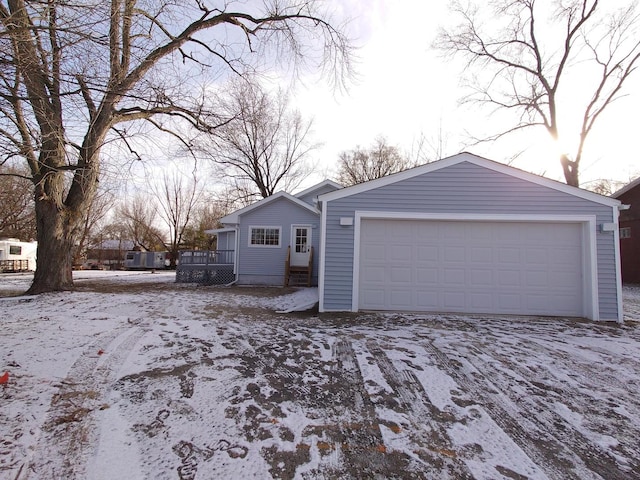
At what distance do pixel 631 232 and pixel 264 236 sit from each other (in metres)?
18.0

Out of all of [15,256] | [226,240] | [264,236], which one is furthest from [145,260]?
[264,236]

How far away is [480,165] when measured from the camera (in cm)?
693

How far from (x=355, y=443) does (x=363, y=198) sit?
528cm

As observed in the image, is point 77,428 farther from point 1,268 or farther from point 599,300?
point 1,268

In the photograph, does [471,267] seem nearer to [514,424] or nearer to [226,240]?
[514,424]

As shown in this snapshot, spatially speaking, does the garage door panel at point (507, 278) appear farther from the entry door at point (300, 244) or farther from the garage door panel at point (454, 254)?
the entry door at point (300, 244)

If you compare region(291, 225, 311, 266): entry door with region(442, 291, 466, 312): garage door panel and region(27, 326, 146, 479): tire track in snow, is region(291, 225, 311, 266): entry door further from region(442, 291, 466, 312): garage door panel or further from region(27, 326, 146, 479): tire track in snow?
region(27, 326, 146, 479): tire track in snow

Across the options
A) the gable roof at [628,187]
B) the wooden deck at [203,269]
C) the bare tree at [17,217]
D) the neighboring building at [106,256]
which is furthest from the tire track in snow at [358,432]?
the neighboring building at [106,256]

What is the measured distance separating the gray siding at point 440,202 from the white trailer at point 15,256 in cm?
2559

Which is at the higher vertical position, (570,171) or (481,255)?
(570,171)

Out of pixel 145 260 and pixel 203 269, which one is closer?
pixel 203 269

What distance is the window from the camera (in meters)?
12.8

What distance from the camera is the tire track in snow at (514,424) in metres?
2.24

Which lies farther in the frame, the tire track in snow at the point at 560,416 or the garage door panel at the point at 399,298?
the garage door panel at the point at 399,298
